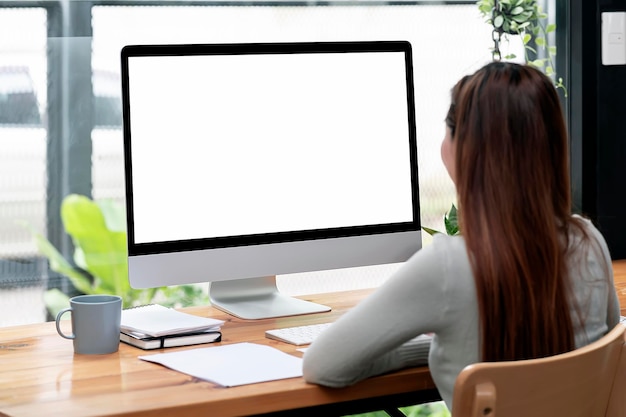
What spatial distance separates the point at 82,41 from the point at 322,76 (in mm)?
691

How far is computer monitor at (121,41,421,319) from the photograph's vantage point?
1.75 m

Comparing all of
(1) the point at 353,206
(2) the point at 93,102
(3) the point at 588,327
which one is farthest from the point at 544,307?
(2) the point at 93,102

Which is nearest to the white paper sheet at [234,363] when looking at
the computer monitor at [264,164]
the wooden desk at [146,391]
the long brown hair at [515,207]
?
the wooden desk at [146,391]

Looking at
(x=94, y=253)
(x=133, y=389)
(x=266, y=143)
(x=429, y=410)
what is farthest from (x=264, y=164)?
(x=429, y=410)

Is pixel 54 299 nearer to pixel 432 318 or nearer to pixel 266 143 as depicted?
Result: pixel 266 143

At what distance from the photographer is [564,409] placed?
125 cm

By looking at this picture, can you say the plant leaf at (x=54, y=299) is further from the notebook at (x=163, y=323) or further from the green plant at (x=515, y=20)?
the green plant at (x=515, y=20)

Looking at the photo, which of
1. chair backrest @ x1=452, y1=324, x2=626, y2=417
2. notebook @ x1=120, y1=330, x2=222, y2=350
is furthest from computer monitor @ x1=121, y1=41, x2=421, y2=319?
chair backrest @ x1=452, y1=324, x2=626, y2=417

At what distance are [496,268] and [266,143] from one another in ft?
2.25

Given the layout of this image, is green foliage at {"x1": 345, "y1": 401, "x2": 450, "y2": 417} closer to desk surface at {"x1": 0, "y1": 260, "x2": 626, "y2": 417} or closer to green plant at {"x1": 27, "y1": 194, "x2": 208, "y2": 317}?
green plant at {"x1": 27, "y1": 194, "x2": 208, "y2": 317}

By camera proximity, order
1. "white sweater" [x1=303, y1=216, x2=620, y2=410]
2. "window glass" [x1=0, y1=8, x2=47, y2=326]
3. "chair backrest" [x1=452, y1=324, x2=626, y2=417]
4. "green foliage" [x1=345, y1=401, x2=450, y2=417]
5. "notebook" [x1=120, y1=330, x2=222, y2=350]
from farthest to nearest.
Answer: "green foliage" [x1=345, y1=401, x2=450, y2=417], "window glass" [x1=0, y1=8, x2=47, y2=326], "notebook" [x1=120, y1=330, x2=222, y2=350], "white sweater" [x1=303, y1=216, x2=620, y2=410], "chair backrest" [x1=452, y1=324, x2=626, y2=417]

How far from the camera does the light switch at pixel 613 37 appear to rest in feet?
8.60

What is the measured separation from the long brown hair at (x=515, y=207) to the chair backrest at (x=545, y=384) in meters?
0.07

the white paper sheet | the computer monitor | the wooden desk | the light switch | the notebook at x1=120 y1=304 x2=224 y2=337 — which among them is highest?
the light switch
